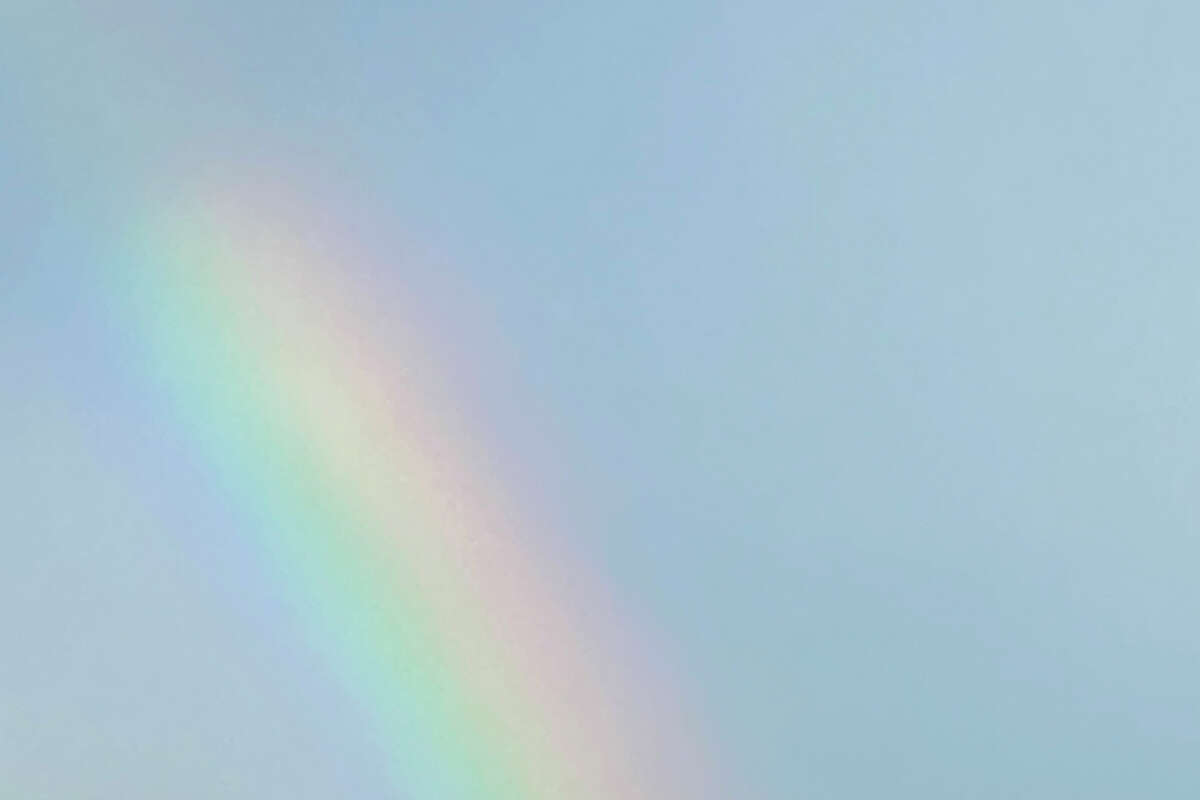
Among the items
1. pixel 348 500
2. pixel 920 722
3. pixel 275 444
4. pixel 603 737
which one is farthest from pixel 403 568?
pixel 920 722

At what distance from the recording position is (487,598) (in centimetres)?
269

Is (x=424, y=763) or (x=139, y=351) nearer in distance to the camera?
(x=139, y=351)

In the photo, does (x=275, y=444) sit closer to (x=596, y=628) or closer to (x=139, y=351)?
(x=139, y=351)

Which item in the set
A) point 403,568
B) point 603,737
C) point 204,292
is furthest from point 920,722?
point 204,292

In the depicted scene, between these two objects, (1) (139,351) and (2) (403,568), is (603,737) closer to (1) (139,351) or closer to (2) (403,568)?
(2) (403,568)

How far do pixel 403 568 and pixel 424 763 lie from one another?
41cm

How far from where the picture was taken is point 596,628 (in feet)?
8.71

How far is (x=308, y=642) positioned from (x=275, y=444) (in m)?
0.42

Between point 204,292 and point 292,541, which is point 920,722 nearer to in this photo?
point 292,541

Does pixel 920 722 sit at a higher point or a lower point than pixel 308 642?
lower

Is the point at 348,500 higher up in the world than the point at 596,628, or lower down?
higher up

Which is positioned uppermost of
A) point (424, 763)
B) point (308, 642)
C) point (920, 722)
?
point (308, 642)

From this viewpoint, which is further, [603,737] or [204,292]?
[603,737]

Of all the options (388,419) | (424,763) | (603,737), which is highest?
(388,419)
